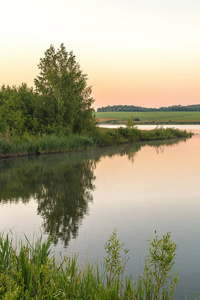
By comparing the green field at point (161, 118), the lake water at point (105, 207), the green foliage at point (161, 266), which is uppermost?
the green field at point (161, 118)

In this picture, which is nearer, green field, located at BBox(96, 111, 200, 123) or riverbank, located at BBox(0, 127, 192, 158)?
riverbank, located at BBox(0, 127, 192, 158)

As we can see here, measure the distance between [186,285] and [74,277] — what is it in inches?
122

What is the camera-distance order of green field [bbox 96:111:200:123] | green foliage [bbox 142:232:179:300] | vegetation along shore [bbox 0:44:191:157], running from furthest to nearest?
green field [bbox 96:111:200:123]
vegetation along shore [bbox 0:44:191:157]
green foliage [bbox 142:232:179:300]

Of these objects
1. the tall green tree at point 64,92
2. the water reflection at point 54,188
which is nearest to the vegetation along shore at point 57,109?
the tall green tree at point 64,92

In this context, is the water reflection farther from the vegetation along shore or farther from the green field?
the green field

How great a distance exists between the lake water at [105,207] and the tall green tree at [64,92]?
17.2 meters

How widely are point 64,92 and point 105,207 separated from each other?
3231cm

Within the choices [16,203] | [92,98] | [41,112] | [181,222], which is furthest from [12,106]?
[181,222]

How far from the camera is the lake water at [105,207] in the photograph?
10.0 metres

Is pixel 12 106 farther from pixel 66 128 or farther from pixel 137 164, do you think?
pixel 137 164

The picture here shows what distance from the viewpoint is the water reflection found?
13.0 m

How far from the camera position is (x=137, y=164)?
102 ft

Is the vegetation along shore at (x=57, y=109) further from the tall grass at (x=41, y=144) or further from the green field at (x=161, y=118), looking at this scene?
the green field at (x=161, y=118)

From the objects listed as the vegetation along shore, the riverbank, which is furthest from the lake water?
the vegetation along shore
